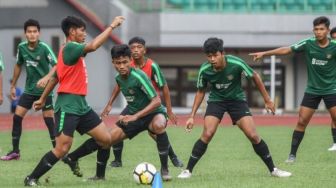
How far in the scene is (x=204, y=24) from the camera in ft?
138

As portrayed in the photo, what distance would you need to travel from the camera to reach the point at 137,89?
1196cm

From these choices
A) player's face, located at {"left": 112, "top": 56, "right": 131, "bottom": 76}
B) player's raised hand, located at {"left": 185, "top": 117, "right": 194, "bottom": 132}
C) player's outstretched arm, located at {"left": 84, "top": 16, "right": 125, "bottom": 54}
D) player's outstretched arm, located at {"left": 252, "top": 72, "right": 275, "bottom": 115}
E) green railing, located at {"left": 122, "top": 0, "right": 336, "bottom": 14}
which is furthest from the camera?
green railing, located at {"left": 122, "top": 0, "right": 336, "bottom": 14}

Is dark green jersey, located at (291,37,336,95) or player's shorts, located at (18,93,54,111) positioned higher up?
dark green jersey, located at (291,37,336,95)

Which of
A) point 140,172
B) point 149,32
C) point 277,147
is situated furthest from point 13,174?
point 149,32

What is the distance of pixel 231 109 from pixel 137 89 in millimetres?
1393

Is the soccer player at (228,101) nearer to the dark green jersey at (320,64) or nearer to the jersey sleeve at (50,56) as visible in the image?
the dark green jersey at (320,64)

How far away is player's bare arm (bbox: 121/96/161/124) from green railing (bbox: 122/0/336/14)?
30233mm

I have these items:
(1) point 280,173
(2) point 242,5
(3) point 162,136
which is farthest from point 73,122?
(2) point 242,5

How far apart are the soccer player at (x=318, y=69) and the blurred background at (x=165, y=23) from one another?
27.1 metres

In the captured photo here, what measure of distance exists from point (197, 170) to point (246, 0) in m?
29.4

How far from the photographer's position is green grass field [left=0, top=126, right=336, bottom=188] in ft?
38.2

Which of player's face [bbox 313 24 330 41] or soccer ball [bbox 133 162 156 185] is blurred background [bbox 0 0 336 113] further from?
soccer ball [bbox 133 162 156 185]

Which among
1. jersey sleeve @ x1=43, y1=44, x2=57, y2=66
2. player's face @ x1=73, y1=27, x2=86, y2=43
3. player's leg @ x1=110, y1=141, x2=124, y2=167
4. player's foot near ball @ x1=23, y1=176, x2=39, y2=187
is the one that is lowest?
player's leg @ x1=110, y1=141, x2=124, y2=167

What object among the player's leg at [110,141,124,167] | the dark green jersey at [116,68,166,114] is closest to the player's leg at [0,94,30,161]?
the player's leg at [110,141,124,167]
